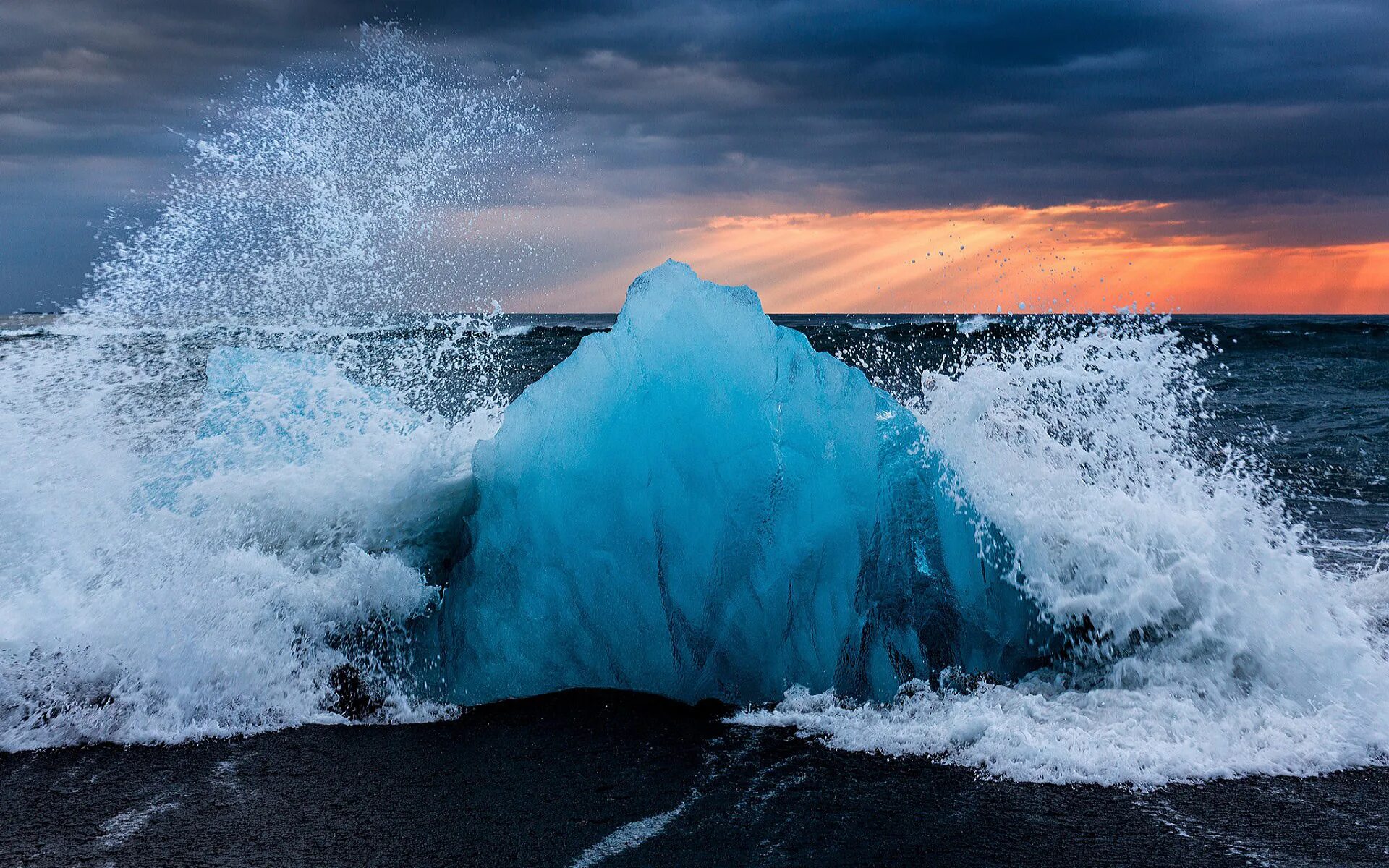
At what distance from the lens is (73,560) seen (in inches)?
170

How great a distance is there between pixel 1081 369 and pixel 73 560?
484 centimetres

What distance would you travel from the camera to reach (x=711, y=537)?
4285 mm

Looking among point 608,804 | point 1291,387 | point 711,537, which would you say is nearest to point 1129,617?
point 711,537

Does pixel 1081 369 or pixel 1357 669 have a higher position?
pixel 1081 369

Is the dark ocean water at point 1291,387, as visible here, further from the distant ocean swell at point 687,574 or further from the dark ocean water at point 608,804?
the dark ocean water at point 608,804

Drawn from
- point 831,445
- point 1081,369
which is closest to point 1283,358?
point 1081,369

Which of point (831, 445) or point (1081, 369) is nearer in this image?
point (831, 445)

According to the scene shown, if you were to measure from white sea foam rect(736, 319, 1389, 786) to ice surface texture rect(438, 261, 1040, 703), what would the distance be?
26cm

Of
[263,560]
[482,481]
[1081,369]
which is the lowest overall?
[263,560]

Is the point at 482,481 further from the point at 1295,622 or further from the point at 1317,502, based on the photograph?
the point at 1317,502

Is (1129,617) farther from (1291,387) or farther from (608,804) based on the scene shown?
(1291,387)

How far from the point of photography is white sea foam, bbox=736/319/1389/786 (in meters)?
3.55

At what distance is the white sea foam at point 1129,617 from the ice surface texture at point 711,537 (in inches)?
10.2

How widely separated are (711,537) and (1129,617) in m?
1.86
